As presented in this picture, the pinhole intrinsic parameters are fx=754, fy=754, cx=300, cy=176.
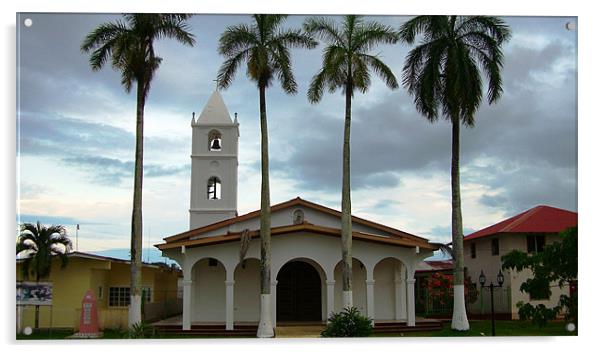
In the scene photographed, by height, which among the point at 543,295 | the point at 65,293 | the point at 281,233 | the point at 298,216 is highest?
the point at 298,216

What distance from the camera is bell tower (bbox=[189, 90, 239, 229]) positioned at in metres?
36.0

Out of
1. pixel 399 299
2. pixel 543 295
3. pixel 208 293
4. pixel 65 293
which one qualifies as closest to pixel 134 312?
pixel 65 293

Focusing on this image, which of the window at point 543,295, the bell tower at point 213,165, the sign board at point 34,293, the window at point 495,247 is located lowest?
the window at point 543,295

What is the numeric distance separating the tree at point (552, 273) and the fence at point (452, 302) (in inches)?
192

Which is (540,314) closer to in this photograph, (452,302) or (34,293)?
(34,293)

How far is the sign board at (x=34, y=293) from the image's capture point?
1653 centimetres

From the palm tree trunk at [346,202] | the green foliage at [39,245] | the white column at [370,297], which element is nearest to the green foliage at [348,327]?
the palm tree trunk at [346,202]

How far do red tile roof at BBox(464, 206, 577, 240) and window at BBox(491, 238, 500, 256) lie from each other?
1.62ft

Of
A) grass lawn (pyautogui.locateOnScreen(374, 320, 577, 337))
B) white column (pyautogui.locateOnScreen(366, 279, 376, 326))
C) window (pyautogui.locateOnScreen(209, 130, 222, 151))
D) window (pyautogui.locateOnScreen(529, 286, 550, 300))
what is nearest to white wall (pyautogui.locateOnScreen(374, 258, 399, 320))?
grass lawn (pyautogui.locateOnScreen(374, 320, 577, 337))

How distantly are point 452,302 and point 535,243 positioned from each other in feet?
18.8

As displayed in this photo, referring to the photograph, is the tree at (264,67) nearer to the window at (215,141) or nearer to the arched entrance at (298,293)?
the arched entrance at (298,293)

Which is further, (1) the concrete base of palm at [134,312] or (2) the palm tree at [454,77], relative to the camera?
(2) the palm tree at [454,77]

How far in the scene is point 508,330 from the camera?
67.6 feet
